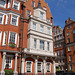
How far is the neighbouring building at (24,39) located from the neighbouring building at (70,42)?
16397 mm

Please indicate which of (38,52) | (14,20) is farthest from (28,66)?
(14,20)

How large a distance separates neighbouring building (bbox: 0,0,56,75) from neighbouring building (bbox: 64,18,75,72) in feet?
53.8

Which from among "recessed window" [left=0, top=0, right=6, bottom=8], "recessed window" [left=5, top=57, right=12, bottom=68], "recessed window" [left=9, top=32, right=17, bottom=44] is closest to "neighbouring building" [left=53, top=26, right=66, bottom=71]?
"recessed window" [left=9, top=32, right=17, bottom=44]

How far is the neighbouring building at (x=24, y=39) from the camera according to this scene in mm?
19656

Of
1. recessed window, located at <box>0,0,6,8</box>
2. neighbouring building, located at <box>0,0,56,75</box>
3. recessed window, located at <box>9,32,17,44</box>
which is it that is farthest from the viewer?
recessed window, located at <box>0,0,6,8</box>

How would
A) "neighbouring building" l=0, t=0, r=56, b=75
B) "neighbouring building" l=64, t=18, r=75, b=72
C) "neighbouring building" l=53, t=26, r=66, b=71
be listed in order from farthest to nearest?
"neighbouring building" l=53, t=26, r=66, b=71 < "neighbouring building" l=64, t=18, r=75, b=72 < "neighbouring building" l=0, t=0, r=56, b=75

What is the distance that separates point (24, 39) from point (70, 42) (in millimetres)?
24833

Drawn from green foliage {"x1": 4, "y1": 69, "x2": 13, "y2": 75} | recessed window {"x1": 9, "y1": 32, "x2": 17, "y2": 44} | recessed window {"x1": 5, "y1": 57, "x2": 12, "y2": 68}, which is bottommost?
green foliage {"x1": 4, "y1": 69, "x2": 13, "y2": 75}

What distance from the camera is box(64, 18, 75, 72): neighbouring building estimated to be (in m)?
39.7

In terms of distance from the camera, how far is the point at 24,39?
77.2ft

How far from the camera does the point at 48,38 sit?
26500mm

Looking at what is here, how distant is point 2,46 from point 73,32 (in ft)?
103

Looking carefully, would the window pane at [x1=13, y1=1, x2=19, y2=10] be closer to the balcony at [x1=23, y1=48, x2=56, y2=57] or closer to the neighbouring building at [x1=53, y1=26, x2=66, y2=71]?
the balcony at [x1=23, y1=48, x2=56, y2=57]

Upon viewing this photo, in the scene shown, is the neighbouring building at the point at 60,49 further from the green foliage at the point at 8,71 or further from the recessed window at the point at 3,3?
the recessed window at the point at 3,3
